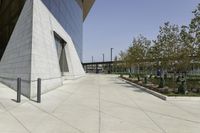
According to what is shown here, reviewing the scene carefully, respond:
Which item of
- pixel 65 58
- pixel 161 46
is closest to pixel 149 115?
pixel 161 46

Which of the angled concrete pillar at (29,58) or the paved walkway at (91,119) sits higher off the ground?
the angled concrete pillar at (29,58)

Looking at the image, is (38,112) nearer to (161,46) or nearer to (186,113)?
(186,113)

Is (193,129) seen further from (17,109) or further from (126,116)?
(17,109)

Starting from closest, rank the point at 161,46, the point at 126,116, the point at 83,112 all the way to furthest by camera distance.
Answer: the point at 126,116
the point at 83,112
the point at 161,46

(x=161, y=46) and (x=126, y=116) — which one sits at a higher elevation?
(x=161, y=46)

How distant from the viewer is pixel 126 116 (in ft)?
31.8

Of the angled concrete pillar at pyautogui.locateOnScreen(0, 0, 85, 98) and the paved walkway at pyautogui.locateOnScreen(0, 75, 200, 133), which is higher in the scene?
the angled concrete pillar at pyautogui.locateOnScreen(0, 0, 85, 98)

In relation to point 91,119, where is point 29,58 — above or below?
above

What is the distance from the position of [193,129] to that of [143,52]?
113 ft

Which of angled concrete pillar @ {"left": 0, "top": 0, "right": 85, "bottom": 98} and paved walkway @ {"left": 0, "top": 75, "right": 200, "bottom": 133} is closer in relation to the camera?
paved walkway @ {"left": 0, "top": 75, "right": 200, "bottom": 133}

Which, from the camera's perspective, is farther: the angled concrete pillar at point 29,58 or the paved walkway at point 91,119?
the angled concrete pillar at point 29,58

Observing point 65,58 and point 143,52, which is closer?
point 65,58

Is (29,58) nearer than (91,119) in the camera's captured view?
No

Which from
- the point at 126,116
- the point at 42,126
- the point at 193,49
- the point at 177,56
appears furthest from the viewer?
the point at 177,56
